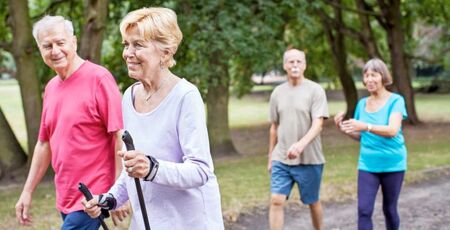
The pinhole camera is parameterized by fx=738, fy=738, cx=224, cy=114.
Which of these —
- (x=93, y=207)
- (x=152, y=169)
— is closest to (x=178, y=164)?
(x=152, y=169)

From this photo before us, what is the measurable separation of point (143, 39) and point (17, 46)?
34.4 ft

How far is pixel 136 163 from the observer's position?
246cm

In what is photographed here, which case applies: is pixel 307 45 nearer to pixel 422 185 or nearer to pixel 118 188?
pixel 422 185

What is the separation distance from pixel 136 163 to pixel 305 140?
13.1 ft

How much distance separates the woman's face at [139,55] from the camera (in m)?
2.67

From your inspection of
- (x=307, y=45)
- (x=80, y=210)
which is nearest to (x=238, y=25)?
(x=80, y=210)

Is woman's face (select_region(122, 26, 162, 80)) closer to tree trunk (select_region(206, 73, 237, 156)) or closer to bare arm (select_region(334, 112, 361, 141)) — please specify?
bare arm (select_region(334, 112, 361, 141))

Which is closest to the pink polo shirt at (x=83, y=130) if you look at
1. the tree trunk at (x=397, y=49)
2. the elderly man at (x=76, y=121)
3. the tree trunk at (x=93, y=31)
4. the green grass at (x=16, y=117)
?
the elderly man at (x=76, y=121)

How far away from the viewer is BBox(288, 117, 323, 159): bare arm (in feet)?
20.6

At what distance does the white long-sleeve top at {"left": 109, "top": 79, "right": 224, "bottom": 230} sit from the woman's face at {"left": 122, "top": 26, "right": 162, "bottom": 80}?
12 cm

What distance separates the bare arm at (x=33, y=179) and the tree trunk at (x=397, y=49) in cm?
1959

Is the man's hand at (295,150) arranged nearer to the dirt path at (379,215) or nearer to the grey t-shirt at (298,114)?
the grey t-shirt at (298,114)

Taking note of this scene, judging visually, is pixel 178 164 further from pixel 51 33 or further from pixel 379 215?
pixel 379 215

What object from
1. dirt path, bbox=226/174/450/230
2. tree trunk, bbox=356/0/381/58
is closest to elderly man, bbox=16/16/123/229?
dirt path, bbox=226/174/450/230
